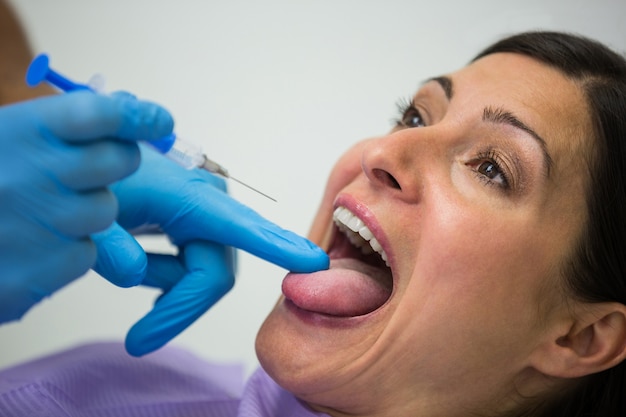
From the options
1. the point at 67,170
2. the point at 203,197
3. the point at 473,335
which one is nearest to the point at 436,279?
the point at 473,335

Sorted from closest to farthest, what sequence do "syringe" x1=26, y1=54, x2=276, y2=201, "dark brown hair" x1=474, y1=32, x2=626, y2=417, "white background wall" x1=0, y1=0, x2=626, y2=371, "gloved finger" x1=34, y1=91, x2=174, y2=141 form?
"gloved finger" x1=34, y1=91, x2=174, y2=141 < "syringe" x1=26, y1=54, x2=276, y2=201 < "dark brown hair" x1=474, y1=32, x2=626, y2=417 < "white background wall" x1=0, y1=0, x2=626, y2=371

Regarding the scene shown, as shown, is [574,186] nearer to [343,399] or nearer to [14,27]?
[343,399]

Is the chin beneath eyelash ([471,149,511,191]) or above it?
beneath

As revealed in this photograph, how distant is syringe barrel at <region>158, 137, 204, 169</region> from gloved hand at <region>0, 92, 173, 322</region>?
0.14 m

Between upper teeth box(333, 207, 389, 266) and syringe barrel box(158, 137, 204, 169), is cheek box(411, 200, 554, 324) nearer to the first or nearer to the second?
upper teeth box(333, 207, 389, 266)

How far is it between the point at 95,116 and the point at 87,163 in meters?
0.07

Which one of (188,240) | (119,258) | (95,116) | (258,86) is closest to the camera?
(95,116)

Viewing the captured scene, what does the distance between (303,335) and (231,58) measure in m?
1.23

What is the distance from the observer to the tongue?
115 cm

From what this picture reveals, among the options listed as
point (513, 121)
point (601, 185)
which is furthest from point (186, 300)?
point (601, 185)

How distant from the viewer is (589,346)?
117 cm

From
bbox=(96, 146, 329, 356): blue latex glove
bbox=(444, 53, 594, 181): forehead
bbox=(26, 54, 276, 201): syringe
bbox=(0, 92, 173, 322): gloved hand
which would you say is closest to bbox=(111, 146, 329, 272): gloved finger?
bbox=(96, 146, 329, 356): blue latex glove

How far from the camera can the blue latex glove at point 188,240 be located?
1.15 metres

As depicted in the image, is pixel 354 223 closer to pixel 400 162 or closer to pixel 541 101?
pixel 400 162
